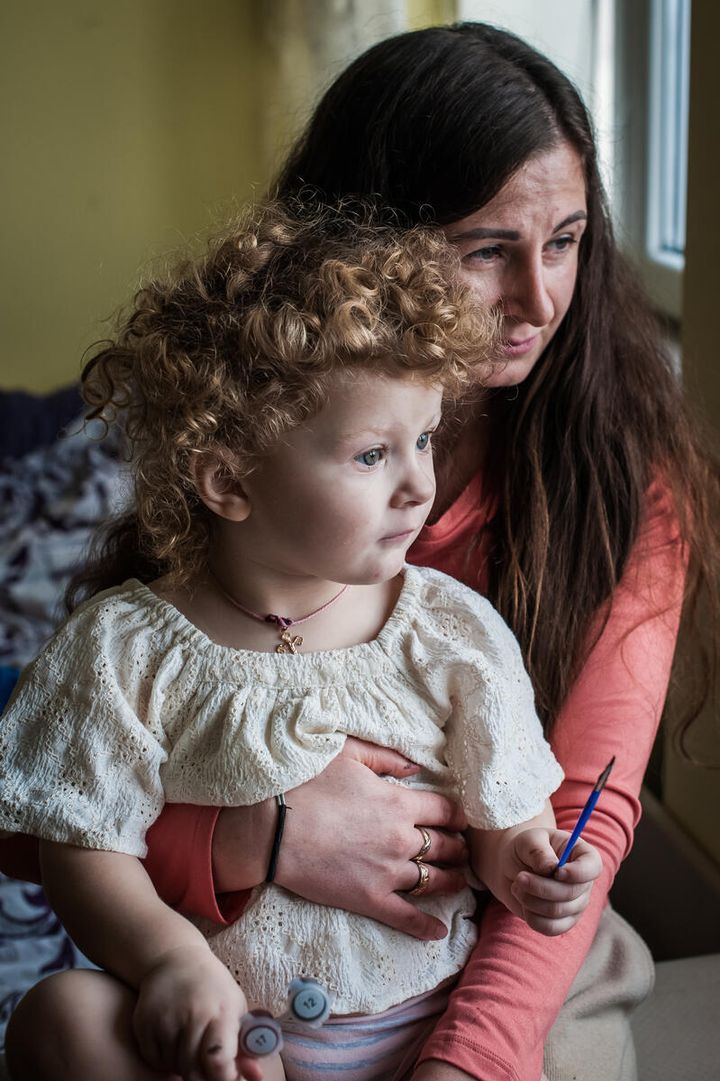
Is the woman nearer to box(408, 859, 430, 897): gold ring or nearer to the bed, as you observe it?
box(408, 859, 430, 897): gold ring

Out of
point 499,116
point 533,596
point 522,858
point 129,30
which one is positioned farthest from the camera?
point 129,30

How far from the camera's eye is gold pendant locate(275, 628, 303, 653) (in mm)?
1075

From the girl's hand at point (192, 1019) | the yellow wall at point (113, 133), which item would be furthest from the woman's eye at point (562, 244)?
the yellow wall at point (113, 133)

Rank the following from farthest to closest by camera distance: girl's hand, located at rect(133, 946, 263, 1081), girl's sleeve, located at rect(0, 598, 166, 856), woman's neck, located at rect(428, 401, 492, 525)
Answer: woman's neck, located at rect(428, 401, 492, 525), girl's sleeve, located at rect(0, 598, 166, 856), girl's hand, located at rect(133, 946, 263, 1081)

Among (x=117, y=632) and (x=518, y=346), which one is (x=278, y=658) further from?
(x=518, y=346)

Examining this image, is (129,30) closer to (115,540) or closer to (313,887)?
(115,540)

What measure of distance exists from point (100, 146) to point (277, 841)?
8.95 feet

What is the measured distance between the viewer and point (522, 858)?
40.3 inches

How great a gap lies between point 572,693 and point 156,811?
19.5 inches

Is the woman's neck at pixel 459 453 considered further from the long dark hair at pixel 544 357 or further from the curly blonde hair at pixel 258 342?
the curly blonde hair at pixel 258 342

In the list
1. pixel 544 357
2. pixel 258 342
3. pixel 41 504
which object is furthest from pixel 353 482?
pixel 41 504

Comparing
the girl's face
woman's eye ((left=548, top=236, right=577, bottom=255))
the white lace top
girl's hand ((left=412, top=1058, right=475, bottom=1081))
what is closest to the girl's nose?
the girl's face

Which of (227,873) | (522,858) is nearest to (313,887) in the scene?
(227,873)

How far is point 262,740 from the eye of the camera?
1021 millimetres
